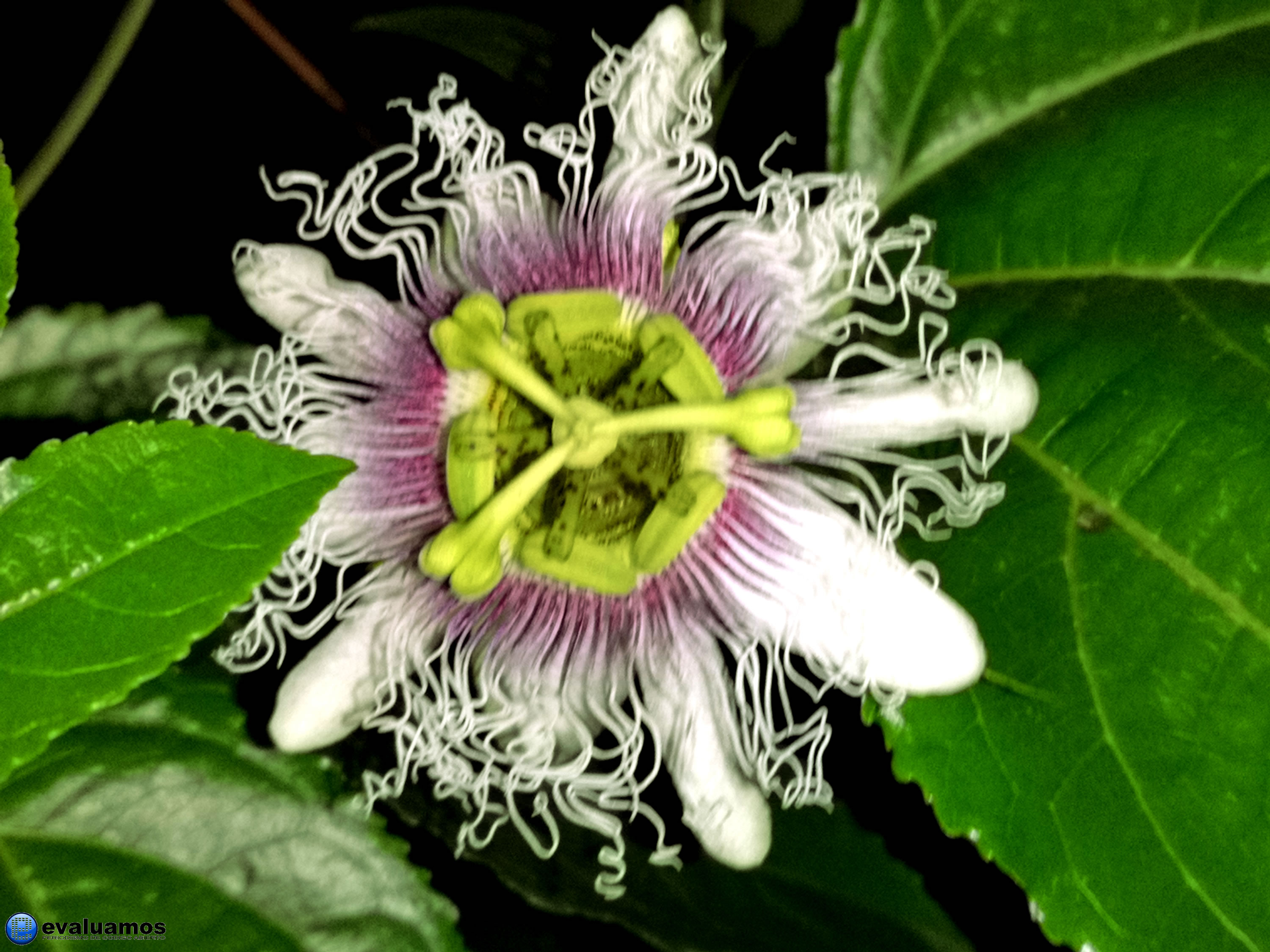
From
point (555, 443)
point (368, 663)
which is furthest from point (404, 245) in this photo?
point (368, 663)

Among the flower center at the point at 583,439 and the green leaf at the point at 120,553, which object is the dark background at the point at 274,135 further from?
the green leaf at the point at 120,553

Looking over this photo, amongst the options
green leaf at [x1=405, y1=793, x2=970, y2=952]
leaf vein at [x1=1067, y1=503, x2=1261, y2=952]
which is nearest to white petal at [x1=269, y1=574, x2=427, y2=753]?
green leaf at [x1=405, y1=793, x2=970, y2=952]

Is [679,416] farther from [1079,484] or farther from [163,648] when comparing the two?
[163,648]

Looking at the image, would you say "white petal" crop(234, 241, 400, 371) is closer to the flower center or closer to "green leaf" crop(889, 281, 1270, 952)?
the flower center

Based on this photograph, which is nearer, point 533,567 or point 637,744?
point 637,744

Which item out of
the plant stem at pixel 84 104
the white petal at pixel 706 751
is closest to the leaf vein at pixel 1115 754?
the white petal at pixel 706 751

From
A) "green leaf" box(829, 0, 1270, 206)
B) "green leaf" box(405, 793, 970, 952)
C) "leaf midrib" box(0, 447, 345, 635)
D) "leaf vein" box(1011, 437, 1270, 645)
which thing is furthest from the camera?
"green leaf" box(405, 793, 970, 952)
